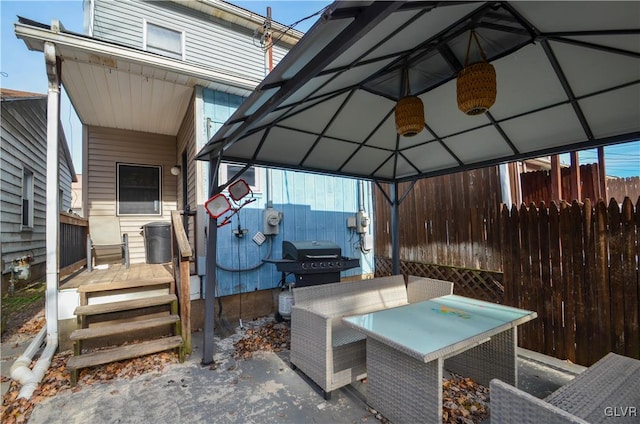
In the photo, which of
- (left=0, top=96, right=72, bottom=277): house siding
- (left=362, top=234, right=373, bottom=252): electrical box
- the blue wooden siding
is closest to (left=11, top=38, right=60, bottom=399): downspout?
(left=0, top=96, right=72, bottom=277): house siding

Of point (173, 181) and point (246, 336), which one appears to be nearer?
point (246, 336)

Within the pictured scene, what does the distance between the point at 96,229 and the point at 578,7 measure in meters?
6.31

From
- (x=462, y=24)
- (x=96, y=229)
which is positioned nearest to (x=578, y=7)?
(x=462, y=24)

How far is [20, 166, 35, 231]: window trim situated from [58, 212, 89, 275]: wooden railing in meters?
2.17

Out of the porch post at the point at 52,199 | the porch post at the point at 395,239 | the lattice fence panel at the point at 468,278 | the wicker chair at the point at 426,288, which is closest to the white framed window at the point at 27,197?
the porch post at the point at 52,199

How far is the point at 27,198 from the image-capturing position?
622 cm

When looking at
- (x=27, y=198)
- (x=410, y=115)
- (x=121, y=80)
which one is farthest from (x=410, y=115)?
(x=27, y=198)

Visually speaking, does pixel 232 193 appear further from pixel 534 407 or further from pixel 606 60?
pixel 606 60

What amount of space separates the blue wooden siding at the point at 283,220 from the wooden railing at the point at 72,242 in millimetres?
1888

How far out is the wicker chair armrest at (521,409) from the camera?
3.75 feet

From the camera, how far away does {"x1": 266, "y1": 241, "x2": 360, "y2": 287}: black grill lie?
3.82m

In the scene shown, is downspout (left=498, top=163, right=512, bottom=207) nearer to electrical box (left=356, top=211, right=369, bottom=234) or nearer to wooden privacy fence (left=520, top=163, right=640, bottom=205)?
wooden privacy fence (left=520, top=163, right=640, bottom=205)

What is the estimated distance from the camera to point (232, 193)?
135 inches

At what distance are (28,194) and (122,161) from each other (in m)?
2.62
